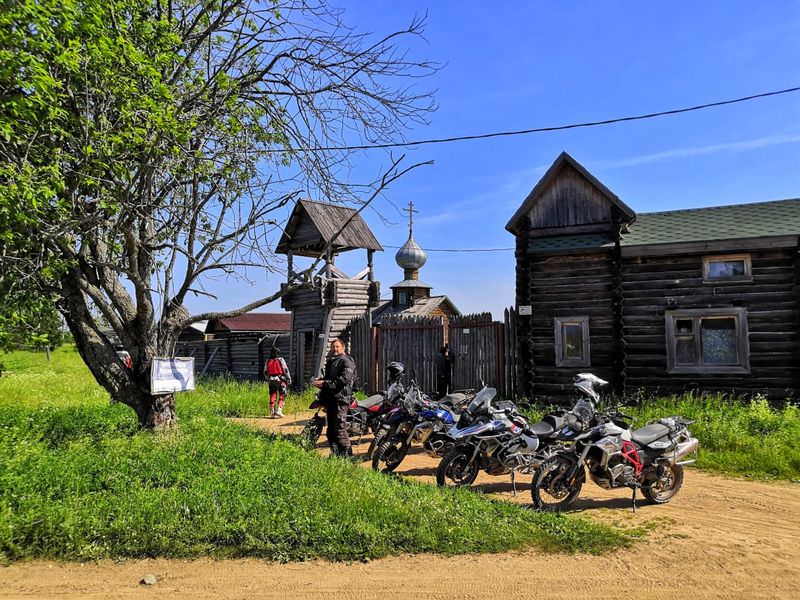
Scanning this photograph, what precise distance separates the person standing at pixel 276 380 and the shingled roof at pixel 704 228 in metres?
7.29

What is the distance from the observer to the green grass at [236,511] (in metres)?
5.29

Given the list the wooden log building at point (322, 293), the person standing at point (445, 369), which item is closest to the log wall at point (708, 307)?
the person standing at point (445, 369)

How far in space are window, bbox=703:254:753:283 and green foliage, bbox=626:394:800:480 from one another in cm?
282

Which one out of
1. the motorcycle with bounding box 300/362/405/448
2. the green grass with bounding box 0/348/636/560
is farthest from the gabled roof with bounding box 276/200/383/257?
the green grass with bounding box 0/348/636/560

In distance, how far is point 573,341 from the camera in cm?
1525

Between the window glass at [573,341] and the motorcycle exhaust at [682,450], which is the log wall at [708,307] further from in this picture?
the motorcycle exhaust at [682,450]

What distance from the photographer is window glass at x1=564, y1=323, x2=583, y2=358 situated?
15.2 metres

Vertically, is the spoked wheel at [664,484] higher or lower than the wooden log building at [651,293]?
lower

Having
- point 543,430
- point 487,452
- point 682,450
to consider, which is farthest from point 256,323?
point 682,450

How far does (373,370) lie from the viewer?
18125 mm

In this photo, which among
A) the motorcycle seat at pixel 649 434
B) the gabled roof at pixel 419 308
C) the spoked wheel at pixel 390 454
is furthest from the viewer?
the gabled roof at pixel 419 308

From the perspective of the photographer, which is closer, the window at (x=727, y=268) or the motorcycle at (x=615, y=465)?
the motorcycle at (x=615, y=465)

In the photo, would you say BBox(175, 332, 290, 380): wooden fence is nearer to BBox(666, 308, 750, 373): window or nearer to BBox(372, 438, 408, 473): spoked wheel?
BBox(666, 308, 750, 373): window

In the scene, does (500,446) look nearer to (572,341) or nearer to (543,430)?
(543,430)
